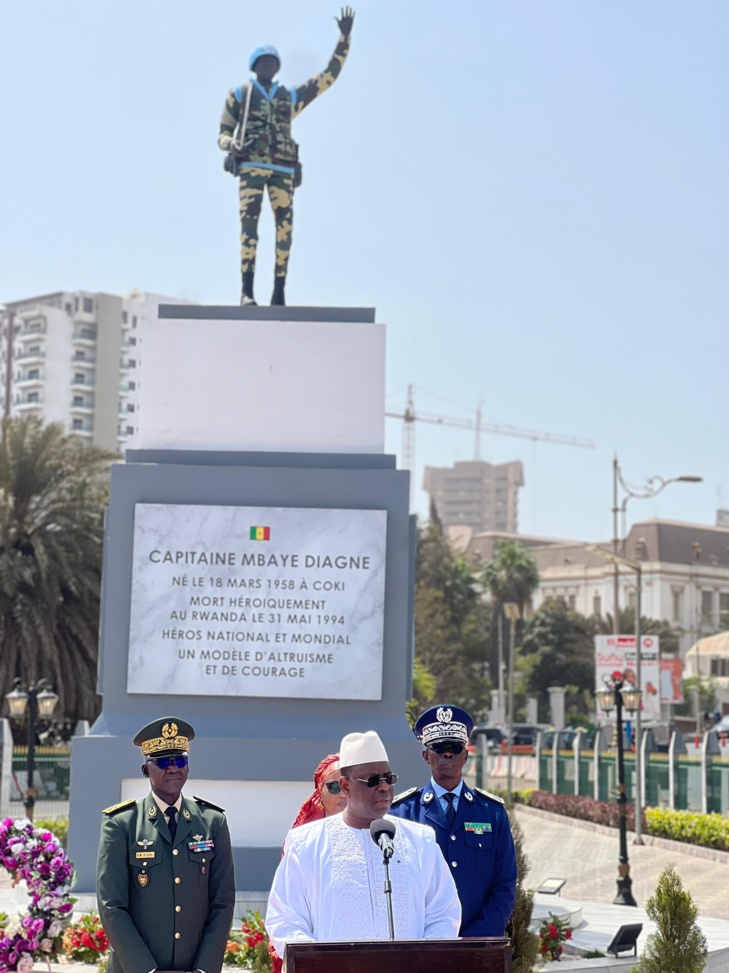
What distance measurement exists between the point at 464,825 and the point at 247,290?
9.01m

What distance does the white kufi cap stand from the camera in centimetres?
478

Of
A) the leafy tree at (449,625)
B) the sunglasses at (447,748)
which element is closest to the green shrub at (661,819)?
the sunglasses at (447,748)

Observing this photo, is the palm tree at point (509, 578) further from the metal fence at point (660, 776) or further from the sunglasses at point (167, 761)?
the sunglasses at point (167, 761)

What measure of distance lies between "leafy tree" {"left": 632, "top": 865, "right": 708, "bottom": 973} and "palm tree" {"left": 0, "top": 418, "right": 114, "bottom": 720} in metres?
28.8

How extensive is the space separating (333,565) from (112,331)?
333 feet

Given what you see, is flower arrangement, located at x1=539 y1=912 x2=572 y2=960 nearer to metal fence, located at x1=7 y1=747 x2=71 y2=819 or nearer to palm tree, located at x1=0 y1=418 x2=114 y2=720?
metal fence, located at x1=7 y1=747 x2=71 y2=819

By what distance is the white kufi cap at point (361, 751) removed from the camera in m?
4.78

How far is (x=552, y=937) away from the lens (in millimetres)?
11141

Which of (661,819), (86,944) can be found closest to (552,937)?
(86,944)

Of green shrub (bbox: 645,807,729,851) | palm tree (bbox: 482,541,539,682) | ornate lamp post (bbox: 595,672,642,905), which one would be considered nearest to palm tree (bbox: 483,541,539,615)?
palm tree (bbox: 482,541,539,682)

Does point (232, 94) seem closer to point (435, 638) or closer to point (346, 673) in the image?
point (346, 673)

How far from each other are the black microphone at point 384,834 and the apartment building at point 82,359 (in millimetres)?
108046

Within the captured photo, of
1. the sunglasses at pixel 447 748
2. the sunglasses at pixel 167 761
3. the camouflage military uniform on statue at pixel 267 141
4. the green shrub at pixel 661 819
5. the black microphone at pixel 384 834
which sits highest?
the camouflage military uniform on statue at pixel 267 141

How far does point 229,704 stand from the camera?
13047 millimetres
